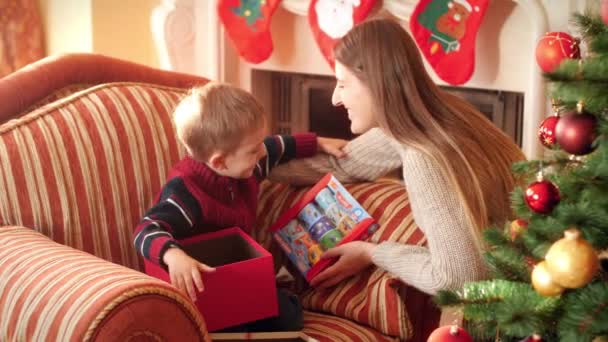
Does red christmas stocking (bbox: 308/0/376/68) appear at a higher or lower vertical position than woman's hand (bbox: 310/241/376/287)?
higher

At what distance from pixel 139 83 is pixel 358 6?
751mm

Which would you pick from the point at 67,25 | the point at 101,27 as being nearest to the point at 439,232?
the point at 101,27

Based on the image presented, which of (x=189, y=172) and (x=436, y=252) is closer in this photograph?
(x=436, y=252)

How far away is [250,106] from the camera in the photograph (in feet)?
5.06

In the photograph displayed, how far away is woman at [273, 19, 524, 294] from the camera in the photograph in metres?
1.42

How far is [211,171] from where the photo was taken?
1.59 metres

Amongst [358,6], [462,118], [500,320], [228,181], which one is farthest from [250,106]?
[358,6]

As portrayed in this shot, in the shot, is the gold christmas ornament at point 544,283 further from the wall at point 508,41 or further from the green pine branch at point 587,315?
the wall at point 508,41

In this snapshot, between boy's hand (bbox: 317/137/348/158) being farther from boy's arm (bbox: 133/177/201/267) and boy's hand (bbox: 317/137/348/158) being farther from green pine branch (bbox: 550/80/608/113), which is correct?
green pine branch (bbox: 550/80/608/113)

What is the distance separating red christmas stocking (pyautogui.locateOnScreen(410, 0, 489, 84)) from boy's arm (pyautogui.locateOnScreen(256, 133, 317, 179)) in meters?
0.54

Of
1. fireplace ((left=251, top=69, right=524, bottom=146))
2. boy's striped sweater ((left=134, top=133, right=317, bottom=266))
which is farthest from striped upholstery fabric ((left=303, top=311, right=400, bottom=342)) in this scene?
fireplace ((left=251, top=69, right=524, bottom=146))

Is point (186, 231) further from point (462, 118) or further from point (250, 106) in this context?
point (462, 118)

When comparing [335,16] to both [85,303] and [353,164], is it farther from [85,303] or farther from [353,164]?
[85,303]

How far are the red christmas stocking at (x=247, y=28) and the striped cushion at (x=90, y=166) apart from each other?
78 centimetres
